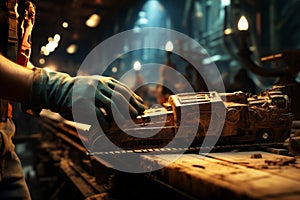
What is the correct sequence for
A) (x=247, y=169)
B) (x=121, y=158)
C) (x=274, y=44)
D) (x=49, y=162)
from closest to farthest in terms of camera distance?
(x=247, y=169) < (x=121, y=158) < (x=49, y=162) < (x=274, y=44)

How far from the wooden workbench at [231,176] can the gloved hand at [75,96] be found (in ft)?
1.35

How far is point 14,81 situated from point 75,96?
0.36 metres

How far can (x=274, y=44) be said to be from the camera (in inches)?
374

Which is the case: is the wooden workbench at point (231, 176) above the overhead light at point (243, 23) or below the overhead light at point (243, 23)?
below

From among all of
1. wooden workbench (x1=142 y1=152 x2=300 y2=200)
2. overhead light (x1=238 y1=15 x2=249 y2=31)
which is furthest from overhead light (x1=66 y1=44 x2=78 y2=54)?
wooden workbench (x1=142 y1=152 x2=300 y2=200)

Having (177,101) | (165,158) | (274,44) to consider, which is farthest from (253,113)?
(274,44)

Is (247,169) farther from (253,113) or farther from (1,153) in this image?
(1,153)

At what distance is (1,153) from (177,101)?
1283 millimetres

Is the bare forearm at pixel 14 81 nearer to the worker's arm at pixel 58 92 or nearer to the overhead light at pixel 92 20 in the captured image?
the worker's arm at pixel 58 92

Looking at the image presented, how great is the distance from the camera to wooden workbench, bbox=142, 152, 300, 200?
113 cm

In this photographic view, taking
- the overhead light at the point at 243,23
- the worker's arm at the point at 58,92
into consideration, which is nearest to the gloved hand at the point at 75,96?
the worker's arm at the point at 58,92

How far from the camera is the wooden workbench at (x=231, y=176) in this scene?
113 centimetres

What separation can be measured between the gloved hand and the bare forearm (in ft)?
0.13

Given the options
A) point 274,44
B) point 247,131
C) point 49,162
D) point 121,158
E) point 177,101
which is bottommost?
point 49,162
